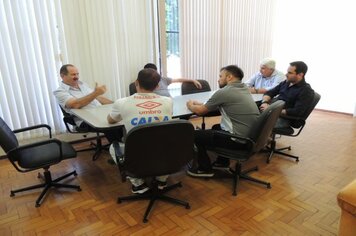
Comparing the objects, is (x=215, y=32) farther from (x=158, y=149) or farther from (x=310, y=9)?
(x=158, y=149)

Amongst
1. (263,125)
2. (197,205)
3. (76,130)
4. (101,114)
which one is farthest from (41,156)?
(263,125)

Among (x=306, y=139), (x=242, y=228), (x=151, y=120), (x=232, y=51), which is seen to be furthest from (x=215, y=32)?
(x=242, y=228)

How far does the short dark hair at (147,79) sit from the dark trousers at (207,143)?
0.76m

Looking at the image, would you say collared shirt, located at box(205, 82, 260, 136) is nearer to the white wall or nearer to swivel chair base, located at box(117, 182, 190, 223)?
swivel chair base, located at box(117, 182, 190, 223)

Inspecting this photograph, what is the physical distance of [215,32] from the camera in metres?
4.72

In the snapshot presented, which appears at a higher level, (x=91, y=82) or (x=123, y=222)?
(x=91, y=82)

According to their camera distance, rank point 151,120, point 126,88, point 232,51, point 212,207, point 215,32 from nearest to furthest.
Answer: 1. point 151,120
2. point 212,207
3. point 126,88
4. point 215,32
5. point 232,51

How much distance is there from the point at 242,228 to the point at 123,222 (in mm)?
902

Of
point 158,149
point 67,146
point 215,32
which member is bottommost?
point 67,146

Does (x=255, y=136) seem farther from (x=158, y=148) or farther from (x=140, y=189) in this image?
(x=140, y=189)

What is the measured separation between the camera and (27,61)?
312 cm

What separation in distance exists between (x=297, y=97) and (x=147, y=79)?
179 centimetres

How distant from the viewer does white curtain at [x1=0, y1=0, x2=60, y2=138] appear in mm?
2961

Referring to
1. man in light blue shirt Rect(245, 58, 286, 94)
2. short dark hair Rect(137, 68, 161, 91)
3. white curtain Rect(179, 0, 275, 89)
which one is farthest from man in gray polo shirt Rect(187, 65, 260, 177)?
white curtain Rect(179, 0, 275, 89)
